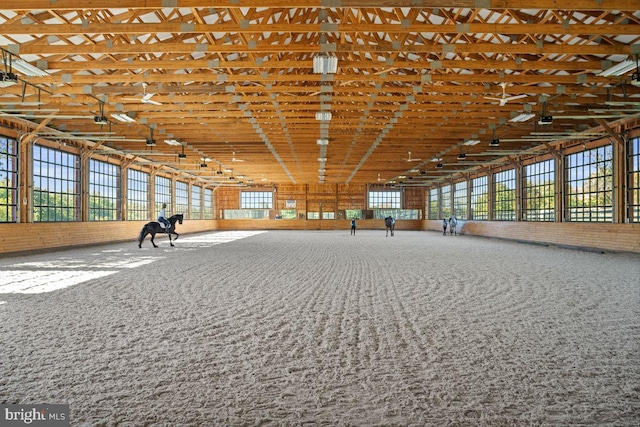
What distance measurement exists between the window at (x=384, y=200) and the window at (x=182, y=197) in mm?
19320

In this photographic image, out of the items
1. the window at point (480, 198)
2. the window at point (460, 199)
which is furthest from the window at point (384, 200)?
the window at point (480, 198)

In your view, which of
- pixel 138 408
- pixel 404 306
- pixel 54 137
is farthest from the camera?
pixel 54 137

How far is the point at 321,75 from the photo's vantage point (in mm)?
11945

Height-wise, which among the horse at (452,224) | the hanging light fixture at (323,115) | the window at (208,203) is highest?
the hanging light fixture at (323,115)

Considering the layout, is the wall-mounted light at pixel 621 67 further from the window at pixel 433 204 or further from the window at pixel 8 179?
the window at pixel 433 204

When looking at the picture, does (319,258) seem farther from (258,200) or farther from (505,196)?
(258,200)

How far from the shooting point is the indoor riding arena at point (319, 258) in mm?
3605

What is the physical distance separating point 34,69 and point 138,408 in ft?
32.0

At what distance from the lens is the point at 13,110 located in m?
14.7

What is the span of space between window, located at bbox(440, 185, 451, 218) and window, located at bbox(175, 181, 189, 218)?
25.2 metres

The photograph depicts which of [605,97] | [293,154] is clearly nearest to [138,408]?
[605,97]

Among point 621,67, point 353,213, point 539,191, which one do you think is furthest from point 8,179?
point 353,213

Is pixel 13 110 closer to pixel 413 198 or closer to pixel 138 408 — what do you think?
pixel 138 408

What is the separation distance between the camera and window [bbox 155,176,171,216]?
112 feet
